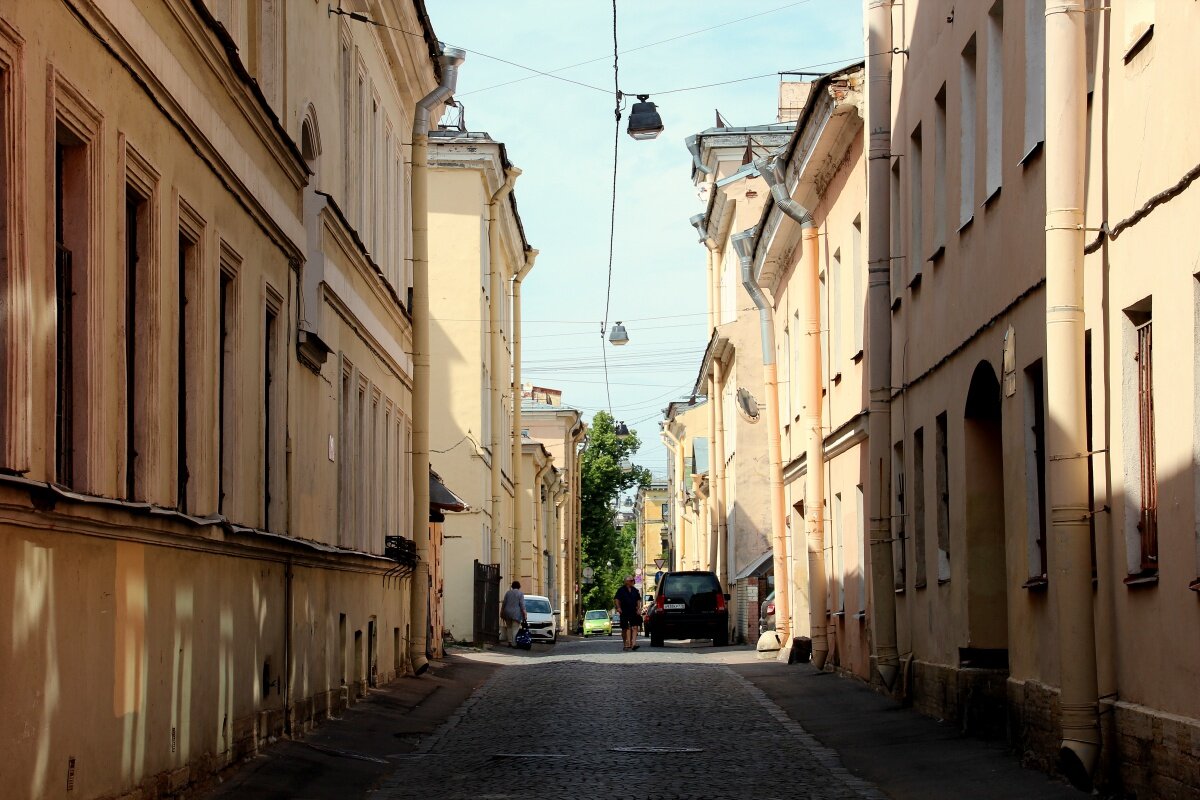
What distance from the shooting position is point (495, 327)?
4406cm

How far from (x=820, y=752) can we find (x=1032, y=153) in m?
5.05

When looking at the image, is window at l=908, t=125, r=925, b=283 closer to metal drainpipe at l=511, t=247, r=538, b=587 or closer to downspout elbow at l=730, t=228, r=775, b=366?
downspout elbow at l=730, t=228, r=775, b=366

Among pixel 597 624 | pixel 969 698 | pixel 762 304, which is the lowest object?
pixel 597 624

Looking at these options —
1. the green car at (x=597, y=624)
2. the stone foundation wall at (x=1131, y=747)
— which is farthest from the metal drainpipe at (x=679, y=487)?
the stone foundation wall at (x=1131, y=747)

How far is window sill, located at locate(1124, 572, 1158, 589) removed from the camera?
9.96 meters

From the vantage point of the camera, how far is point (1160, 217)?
381 inches

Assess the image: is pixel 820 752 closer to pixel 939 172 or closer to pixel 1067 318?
pixel 1067 318

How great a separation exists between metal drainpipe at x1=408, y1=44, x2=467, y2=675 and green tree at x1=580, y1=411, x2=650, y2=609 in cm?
6587

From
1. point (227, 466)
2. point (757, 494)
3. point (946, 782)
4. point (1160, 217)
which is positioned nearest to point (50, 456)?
point (227, 466)

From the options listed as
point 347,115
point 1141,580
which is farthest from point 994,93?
point 347,115

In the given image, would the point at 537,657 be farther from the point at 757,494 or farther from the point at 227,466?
the point at 227,466

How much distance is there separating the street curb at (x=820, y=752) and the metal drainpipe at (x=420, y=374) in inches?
184

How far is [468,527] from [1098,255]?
29844 millimetres

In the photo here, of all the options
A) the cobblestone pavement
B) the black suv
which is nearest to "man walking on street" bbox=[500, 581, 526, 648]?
the black suv
